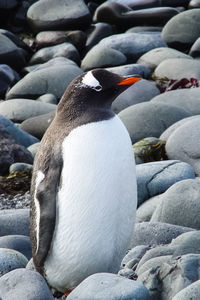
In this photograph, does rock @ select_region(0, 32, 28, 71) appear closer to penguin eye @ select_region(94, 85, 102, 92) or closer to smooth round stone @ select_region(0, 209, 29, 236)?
smooth round stone @ select_region(0, 209, 29, 236)

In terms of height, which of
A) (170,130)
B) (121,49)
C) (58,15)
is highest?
(170,130)

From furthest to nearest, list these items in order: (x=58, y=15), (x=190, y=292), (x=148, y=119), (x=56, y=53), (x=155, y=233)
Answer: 1. (x=58, y=15)
2. (x=56, y=53)
3. (x=148, y=119)
4. (x=155, y=233)
5. (x=190, y=292)

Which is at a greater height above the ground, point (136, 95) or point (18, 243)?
point (18, 243)

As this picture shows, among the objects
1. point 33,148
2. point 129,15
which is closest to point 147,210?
point 33,148

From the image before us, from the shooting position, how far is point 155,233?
13.9ft

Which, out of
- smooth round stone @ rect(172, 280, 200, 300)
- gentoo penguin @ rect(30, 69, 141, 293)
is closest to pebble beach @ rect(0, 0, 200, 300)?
smooth round stone @ rect(172, 280, 200, 300)

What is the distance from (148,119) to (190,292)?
452 cm

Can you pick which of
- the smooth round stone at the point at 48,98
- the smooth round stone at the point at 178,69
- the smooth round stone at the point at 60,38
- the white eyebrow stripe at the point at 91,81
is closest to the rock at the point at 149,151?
the white eyebrow stripe at the point at 91,81

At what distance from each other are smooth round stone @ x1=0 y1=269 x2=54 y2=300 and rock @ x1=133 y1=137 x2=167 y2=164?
11.0 feet

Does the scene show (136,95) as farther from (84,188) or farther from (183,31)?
(84,188)

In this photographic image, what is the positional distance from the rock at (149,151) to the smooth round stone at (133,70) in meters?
3.51

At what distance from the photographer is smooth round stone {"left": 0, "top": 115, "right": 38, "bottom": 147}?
736cm

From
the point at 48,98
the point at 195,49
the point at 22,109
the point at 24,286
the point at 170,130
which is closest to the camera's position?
the point at 24,286

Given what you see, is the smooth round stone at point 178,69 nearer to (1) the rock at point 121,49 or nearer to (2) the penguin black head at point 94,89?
(1) the rock at point 121,49
